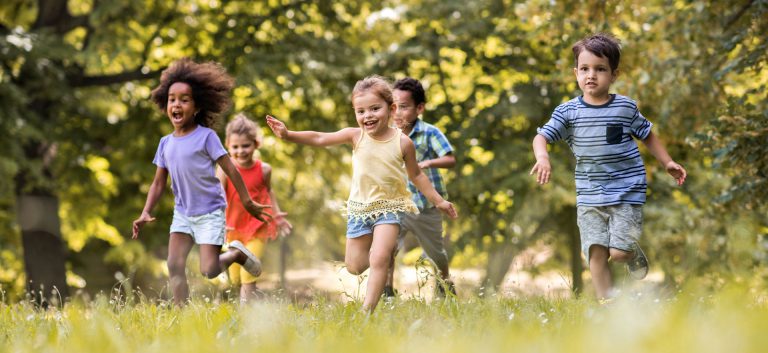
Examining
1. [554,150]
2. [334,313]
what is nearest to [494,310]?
[334,313]

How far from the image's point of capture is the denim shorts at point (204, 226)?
6.52 m

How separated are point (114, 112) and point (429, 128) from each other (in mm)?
10238

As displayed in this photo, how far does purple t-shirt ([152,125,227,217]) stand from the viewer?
6535mm

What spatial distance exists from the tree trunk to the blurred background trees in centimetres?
2

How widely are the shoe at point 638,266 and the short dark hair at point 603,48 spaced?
122cm

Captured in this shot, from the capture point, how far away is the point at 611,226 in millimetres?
5734

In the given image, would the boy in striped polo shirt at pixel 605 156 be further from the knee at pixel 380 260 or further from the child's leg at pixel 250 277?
the child's leg at pixel 250 277

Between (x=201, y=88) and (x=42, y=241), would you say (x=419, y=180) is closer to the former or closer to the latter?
(x=201, y=88)

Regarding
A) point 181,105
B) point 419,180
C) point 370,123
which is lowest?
point 419,180

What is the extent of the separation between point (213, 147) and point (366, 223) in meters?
1.50

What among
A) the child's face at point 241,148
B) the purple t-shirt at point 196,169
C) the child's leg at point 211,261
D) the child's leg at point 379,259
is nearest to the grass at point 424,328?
the child's leg at point 379,259

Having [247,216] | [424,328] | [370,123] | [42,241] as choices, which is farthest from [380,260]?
[42,241]

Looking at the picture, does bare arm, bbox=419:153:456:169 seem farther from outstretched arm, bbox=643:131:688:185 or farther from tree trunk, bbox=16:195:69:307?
tree trunk, bbox=16:195:69:307

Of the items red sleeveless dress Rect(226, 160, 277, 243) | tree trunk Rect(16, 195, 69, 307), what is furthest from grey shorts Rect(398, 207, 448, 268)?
tree trunk Rect(16, 195, 69, 307)
